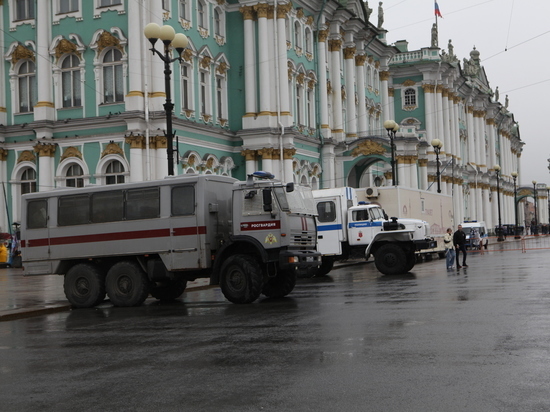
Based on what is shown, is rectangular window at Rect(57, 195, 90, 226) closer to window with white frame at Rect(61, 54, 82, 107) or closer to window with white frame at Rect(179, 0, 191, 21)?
window with white frame at Rect(61, 54, 82, 107)

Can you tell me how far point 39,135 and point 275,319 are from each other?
30.5 m

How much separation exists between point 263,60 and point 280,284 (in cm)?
2840

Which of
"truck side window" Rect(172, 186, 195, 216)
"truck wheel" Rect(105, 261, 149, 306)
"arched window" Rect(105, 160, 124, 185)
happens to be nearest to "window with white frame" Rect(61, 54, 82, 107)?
"arched window" Rect(105, 160, 124, 185)

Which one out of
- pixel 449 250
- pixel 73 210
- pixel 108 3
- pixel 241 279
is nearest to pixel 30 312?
pixel 73 210

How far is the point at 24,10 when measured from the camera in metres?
44.4

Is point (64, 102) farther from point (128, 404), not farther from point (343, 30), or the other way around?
point (128, 404)

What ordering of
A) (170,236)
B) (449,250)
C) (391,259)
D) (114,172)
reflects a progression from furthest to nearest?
(114,172)
(449,250)
(391,259)
(170,236)

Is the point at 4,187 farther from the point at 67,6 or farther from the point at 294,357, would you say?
the point at 294,357

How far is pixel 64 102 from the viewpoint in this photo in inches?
1690

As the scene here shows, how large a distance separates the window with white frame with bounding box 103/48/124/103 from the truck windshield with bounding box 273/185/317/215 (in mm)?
22270

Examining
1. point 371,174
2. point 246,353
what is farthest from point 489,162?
point 246,353

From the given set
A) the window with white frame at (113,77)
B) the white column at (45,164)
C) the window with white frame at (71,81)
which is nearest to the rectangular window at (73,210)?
the window with white frame at (113,77)

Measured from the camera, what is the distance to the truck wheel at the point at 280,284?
2088 centimetres

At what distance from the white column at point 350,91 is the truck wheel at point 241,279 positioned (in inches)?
1634
